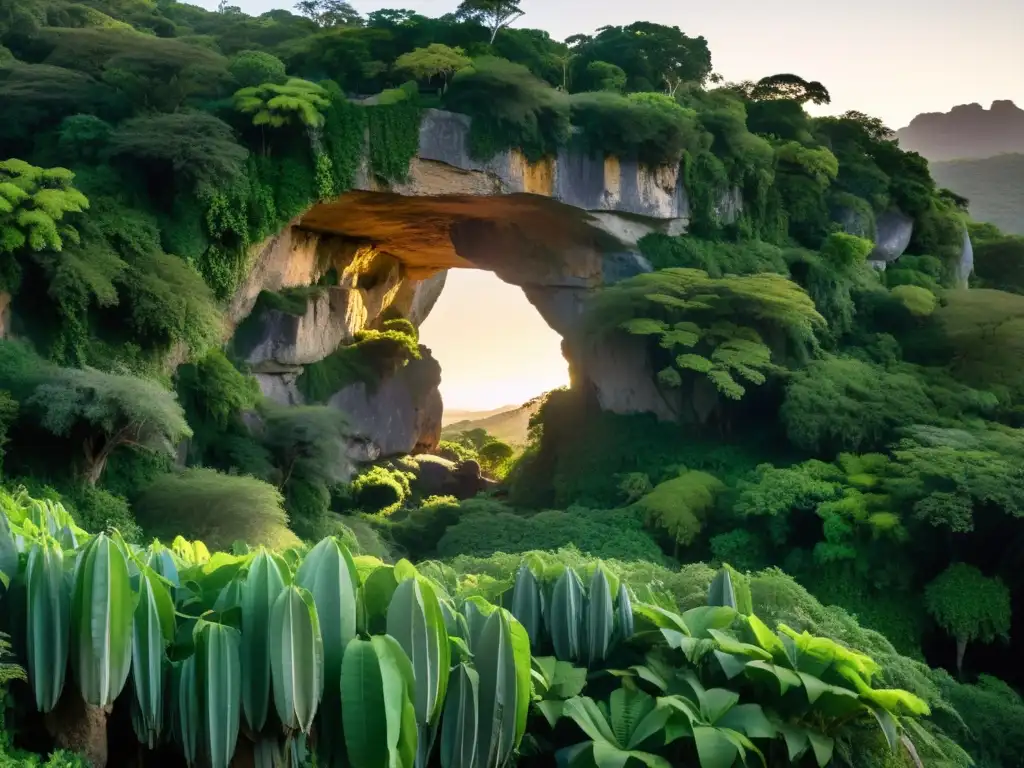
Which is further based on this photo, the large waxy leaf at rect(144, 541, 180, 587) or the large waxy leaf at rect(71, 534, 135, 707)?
the large waxy leaf at rect(144, 541, 180, 587)

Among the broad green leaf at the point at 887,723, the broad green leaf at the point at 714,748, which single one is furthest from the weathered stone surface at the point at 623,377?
the broad green leaf at the point at 714,748

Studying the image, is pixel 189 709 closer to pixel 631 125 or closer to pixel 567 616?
pixel 567 616

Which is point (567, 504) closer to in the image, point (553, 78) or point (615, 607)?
point (553, 78)

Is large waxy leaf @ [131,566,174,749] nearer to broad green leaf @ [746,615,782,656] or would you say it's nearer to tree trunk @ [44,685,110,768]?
tree trunk @ [44,685,110,768]

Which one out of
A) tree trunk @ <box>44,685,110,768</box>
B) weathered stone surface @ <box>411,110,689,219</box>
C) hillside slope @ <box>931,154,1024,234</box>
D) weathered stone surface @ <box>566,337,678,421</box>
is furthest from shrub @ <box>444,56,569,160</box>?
hillside slope @ <box>931,154,1024,234</box>

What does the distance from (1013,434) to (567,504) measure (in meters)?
8.90

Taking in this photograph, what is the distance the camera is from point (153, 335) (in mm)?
13078

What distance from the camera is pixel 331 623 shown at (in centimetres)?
400

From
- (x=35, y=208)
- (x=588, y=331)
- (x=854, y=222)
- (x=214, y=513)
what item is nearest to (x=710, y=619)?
(x=214, y=513)

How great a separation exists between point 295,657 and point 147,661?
66 cm

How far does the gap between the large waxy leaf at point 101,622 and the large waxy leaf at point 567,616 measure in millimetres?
2180

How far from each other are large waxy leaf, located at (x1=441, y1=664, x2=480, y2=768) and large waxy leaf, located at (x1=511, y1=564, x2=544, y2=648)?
924 mm

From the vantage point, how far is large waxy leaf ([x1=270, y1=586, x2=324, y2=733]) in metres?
3.74

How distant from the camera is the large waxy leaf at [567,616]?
16.0ft
